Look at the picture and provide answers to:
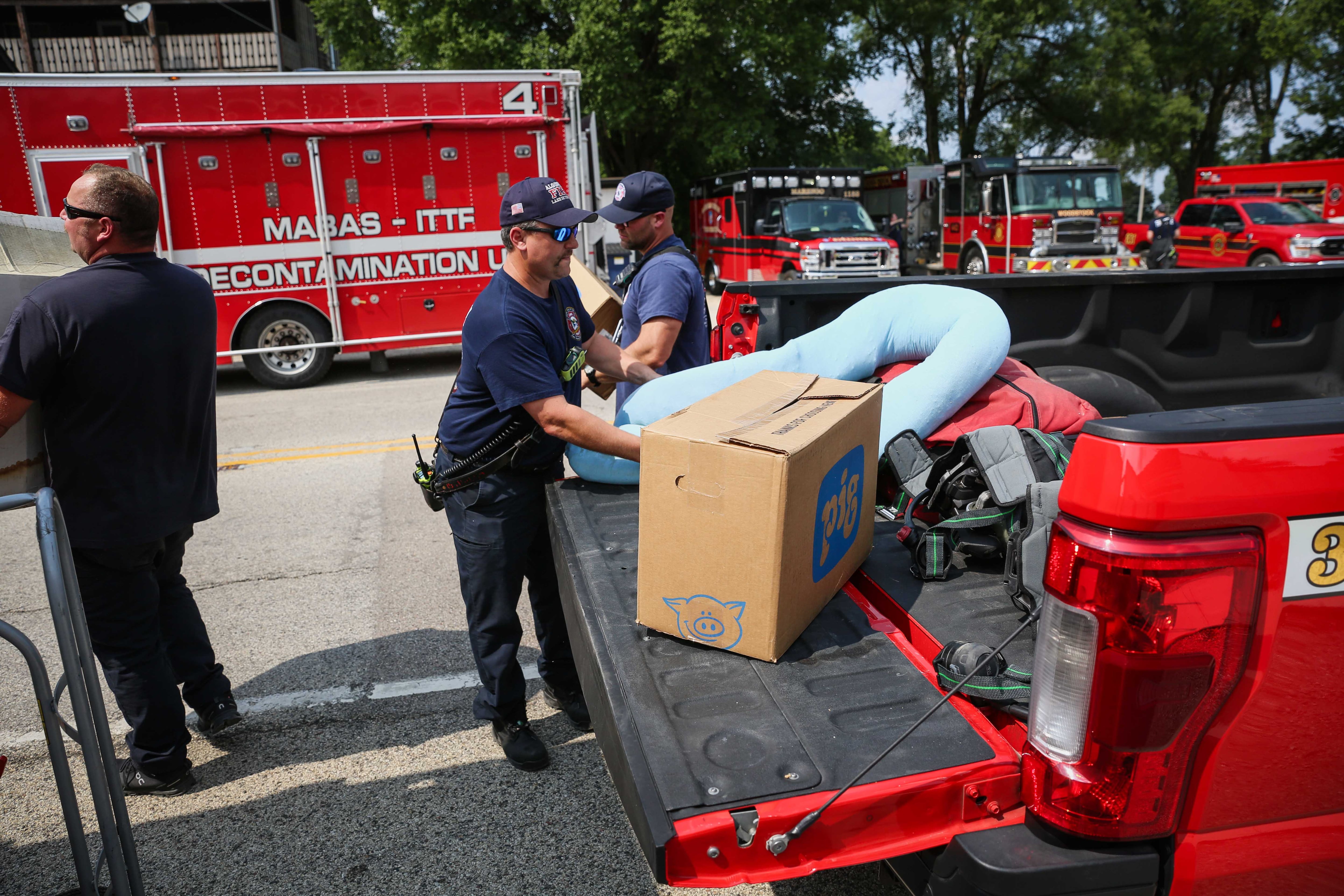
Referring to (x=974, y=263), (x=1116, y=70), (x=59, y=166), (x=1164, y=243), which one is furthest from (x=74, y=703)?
(x=1116, y=70)

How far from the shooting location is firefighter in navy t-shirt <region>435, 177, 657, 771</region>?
264 cm

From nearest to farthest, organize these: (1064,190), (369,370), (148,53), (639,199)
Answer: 1. (639,199)
2. (369,370)
3. (1064,190)
4. (148,53)

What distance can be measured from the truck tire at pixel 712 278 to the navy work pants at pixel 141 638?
697 inches

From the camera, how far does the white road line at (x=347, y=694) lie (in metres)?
3.53

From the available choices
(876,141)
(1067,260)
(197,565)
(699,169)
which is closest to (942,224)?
(1067,260)

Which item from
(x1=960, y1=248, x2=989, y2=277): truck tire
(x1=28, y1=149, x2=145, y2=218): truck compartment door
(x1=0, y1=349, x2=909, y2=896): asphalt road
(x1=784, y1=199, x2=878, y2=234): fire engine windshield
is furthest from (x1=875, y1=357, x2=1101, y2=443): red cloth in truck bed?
(x1=960, y1=248, x2=989, y2=277): truck tire

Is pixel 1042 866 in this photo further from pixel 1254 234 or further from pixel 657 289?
pixel 1254 234

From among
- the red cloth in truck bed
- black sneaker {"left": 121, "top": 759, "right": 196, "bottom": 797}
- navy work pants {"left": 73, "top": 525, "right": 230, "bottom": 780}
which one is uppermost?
the red cloth in truck bed

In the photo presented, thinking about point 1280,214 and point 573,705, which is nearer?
point 573,705

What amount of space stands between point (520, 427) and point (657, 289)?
1.05m

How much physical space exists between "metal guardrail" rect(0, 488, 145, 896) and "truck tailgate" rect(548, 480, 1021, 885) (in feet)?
3.65

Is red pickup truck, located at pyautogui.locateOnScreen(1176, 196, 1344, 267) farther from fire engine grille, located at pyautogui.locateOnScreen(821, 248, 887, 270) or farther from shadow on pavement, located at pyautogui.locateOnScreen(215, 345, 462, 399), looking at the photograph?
shadow on pavement, located at pyautogui.locateOnScreen(215, 345, 462, 399)

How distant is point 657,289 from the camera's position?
357 centimetres

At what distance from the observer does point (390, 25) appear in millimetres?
25562
